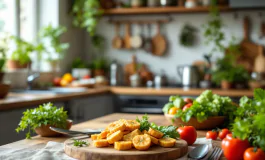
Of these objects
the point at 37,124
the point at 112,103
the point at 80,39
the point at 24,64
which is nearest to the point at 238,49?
the point at 112,103

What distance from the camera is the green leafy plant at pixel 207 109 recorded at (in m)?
2.13

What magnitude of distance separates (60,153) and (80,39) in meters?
4.32

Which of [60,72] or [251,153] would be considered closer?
[251,153]

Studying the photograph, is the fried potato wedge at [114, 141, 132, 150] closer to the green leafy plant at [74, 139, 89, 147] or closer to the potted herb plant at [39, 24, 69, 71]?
the green leafy plant at [74, 139, 89, 147]

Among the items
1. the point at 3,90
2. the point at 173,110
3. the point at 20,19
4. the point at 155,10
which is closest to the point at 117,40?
the point at 155,10

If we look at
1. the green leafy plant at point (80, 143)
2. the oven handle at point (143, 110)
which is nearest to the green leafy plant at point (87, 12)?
the oven handle at point (143, 110)

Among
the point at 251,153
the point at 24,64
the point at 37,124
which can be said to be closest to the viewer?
the point at 251,153

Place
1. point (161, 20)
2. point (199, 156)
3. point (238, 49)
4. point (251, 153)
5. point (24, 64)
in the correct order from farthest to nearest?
point (161, 20) → point (238, 49) → point (24, 64) → point (199, 156) → point (251, 153)

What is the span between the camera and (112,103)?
4.81 metres

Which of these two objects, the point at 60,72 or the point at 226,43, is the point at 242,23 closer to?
the point at 226,43

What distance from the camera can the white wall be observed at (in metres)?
5.20

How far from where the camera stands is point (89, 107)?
4375 millimetres

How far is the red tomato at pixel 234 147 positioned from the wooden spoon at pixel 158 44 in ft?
13.4

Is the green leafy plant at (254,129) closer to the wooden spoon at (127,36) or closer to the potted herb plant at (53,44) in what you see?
the potted herb plant at (53,44)
